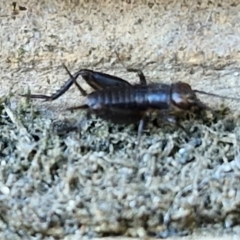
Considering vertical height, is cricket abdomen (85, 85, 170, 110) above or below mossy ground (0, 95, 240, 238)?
above

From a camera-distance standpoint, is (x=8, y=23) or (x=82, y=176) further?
(x=8, y=23)

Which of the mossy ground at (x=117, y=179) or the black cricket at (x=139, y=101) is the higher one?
the black cricket at (x=139, y=101)

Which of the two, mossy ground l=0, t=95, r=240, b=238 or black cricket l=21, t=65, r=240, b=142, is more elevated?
black cricket l=21, t=65, r=240, b=142

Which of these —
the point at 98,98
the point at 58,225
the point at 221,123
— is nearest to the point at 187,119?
the point at 221,123

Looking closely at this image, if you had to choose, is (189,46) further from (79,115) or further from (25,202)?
(25,202)

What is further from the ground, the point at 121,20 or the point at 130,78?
the point at 121,20

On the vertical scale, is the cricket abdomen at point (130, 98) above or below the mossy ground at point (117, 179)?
above

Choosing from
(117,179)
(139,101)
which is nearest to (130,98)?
(139,101)
